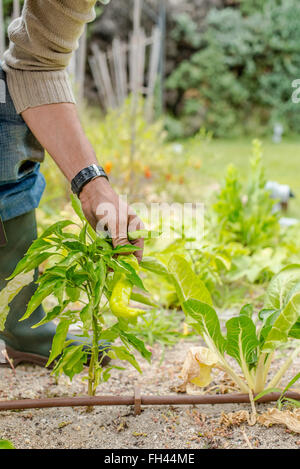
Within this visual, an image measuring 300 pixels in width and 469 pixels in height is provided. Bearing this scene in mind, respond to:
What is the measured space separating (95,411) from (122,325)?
35 cm

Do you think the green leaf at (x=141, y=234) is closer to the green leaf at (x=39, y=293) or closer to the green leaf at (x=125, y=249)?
the green leaf at (x=125, y=249)

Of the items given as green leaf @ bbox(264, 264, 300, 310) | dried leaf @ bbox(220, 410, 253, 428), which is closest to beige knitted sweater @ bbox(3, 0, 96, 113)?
green leaf @ bbox(264, 264, 300, 310)

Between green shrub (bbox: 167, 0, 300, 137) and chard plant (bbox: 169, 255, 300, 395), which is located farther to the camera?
green shrub (bbox: 167, 0, 300, 137)

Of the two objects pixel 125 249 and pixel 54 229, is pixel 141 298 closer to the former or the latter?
pixel 125 249

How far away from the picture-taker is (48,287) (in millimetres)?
1115

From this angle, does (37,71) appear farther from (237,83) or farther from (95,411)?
(237,83)

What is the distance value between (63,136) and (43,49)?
0.82 feet

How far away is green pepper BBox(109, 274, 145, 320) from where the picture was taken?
3.43 ft

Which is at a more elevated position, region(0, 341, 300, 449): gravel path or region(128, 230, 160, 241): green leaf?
region(128, 230, 160, 241): green leaf

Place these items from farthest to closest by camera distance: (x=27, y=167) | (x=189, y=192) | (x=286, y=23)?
(x=286, y=23), (x=189, y=192), (x=27, y=167)

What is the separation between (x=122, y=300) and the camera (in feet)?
3.53

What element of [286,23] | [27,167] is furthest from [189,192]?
[286,23]

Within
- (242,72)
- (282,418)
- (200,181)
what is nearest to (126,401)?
(282,418)

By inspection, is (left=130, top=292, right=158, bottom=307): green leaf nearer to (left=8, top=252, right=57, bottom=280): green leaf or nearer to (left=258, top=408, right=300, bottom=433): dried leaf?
(left=8, top=252, right=57, bottom=280): green leaf
